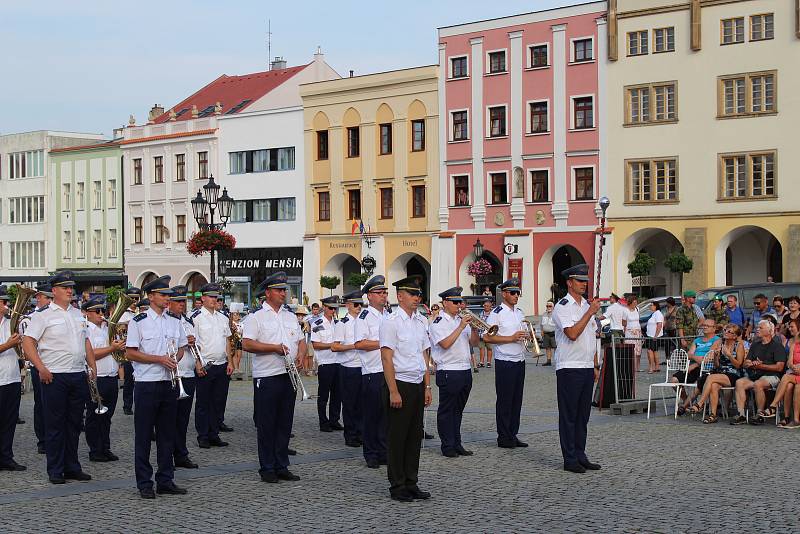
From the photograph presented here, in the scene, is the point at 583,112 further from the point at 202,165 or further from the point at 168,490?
the point at 168,490

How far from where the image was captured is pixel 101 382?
50.5 ft

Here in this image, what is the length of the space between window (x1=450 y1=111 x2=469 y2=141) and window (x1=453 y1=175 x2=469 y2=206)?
6.02ft

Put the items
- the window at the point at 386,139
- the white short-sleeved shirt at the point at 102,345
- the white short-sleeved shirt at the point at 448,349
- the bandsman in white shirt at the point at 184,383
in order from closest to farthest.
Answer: the bandsman in white shirt at the point at 184,383, the white short-sleeved shirt at the point at 448,349, the white short-sleeved shirt at the point at 102,345, the window at the point at 386,139

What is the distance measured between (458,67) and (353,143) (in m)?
7.43

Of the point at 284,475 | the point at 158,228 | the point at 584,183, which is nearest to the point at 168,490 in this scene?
the point at 284,475

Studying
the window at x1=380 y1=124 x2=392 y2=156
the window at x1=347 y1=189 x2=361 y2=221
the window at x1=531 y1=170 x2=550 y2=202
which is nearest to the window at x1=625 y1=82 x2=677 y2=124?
the window at x1=531 y1=170 x2=550 y2=202

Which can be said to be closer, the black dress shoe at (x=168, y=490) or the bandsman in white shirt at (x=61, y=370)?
the black dress shoe at (x=168, y=490)

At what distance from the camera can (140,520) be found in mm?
10445

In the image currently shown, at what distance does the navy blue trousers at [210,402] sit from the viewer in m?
15.5

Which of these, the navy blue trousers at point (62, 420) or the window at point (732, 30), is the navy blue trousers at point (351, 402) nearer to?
the navy blue trousers at point (62, 420)

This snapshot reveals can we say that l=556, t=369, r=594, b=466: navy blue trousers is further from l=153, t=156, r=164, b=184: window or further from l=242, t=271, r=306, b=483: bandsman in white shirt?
l=153, t=156, r=164, b=184: window

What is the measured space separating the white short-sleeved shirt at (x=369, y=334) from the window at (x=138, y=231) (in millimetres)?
56187

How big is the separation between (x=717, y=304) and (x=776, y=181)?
752 inches

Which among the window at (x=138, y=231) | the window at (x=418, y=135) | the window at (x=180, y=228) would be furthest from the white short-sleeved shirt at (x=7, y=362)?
the window at (x=138, y=231)
